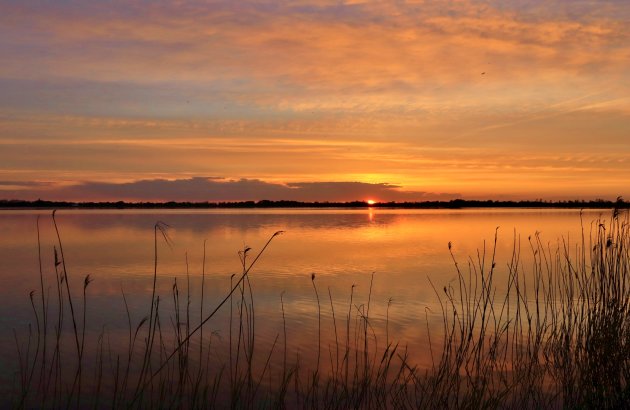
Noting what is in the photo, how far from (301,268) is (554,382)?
32.6ft

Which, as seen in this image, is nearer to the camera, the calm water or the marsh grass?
the marsh grass

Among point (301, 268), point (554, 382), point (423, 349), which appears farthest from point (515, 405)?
point (301, 268)

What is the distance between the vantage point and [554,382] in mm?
6457

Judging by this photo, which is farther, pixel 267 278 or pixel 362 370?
pixel 267 278

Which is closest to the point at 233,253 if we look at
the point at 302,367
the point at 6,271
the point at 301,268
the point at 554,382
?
Answer: the point at 301,268

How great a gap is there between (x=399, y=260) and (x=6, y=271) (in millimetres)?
10587

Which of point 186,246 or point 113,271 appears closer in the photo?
point 113,271

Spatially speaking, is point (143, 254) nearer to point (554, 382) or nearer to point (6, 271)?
point (6, 271)

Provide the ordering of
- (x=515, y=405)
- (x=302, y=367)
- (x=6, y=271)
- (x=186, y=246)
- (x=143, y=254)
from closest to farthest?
1. (x=515, y=405)
2. (x=302, y=367)
3. (x=6, y=271)
4. (x=143, y=254)
5. (x=186, y=246)

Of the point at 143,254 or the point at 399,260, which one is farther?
the point at 143,254

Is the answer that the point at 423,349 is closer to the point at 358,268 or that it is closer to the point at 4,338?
the point at 4,338

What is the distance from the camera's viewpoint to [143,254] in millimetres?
19328

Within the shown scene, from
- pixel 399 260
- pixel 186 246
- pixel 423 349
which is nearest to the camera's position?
pixel 423 349

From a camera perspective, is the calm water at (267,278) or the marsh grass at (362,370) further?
the calm water at (267,278)
